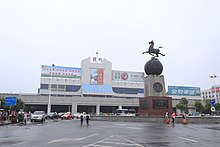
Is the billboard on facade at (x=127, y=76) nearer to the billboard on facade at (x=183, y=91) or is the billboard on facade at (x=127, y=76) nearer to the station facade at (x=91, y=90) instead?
the station facade at (x=91, y=90)

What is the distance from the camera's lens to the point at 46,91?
8425cm

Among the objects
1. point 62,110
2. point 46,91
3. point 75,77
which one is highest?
point 75,77

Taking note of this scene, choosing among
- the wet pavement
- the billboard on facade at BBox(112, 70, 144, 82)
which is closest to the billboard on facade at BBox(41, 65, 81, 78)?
the billboard on facade at BBox(112, 70, 144, 82)

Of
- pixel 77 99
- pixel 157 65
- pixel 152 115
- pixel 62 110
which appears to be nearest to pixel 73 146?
pixel 152 115

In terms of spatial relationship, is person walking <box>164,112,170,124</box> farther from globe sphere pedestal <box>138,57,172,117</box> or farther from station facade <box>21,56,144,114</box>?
station facade <box>21,56,144,114</box>

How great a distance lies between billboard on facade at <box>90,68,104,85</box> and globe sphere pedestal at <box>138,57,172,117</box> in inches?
2164

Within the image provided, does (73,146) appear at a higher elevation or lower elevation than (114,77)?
lower

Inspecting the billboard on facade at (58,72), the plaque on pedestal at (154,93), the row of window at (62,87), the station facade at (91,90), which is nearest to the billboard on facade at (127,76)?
the station facade at (91,90)

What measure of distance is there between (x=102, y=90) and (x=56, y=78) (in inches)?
677

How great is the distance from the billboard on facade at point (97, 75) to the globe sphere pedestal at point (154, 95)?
5496 cm

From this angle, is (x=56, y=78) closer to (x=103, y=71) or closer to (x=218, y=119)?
(x=103, y=71)

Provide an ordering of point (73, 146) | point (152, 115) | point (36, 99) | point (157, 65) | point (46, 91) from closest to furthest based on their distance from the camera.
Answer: point (73, 146) → point (152, 115) → point (157, 65) → point (36, 99) → point (46, 91)

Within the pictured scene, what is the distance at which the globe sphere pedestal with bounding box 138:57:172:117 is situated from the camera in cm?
3256

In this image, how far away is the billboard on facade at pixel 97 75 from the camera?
8956cm
